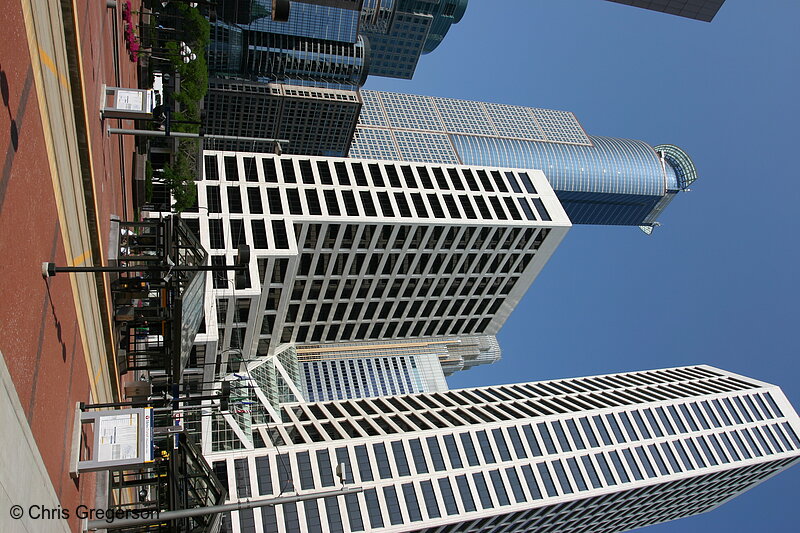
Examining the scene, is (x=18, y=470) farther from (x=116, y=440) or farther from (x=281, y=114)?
(x=281, y=114)

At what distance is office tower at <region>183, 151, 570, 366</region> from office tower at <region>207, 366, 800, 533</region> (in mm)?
14125

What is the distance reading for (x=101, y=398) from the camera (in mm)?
29562

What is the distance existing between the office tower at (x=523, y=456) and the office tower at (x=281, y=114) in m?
79.3

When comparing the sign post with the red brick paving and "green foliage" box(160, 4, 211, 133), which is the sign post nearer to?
the red brick paving

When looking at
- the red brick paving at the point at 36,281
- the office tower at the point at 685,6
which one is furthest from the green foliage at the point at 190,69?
the office tower at the point at 685,6

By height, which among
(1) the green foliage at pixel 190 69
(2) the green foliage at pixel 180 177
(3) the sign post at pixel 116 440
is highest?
(3) the sign post at pixel 116 440

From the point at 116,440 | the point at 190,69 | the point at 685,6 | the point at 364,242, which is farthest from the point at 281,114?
the point at 116,440

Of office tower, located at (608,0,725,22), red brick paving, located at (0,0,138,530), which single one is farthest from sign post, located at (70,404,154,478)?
office tower, located at (608,0,725,22)

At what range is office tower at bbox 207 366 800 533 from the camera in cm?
7750

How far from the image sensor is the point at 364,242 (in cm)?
9269

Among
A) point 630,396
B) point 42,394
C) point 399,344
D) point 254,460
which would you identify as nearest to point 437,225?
point 399,344

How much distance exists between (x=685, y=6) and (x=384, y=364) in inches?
3188

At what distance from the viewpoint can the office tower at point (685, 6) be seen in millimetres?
50625

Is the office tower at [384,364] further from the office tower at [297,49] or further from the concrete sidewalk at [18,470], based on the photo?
the concrete sidewalk at [18,470]
